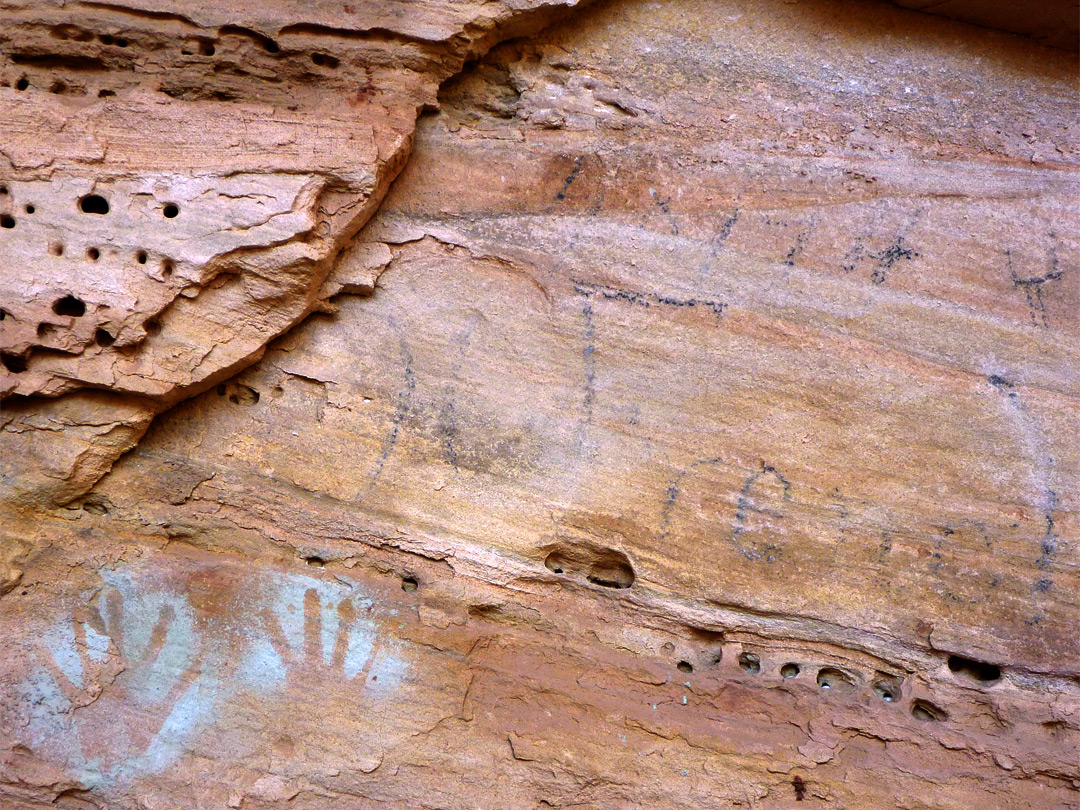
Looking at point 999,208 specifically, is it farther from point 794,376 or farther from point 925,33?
point 794,376

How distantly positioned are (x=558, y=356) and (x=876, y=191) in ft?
4.37

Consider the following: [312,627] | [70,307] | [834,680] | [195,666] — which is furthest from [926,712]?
[70,307]

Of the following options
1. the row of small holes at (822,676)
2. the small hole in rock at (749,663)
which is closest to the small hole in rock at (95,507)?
the row of small holes at (822,676)

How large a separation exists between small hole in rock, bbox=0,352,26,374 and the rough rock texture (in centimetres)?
5

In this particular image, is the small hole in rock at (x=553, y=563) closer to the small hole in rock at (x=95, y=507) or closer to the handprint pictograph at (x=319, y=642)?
the handprint pictograph at (x=319, y=642)

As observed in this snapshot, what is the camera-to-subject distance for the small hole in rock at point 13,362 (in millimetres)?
2562

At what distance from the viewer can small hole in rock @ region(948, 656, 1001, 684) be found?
2636 millimetres

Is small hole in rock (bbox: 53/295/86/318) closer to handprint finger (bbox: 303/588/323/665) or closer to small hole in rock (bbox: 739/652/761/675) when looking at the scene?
handprint finger (bbox: 303/588/323/665)

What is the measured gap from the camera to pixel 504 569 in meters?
2.70

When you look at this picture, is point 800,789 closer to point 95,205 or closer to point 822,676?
point 822,676

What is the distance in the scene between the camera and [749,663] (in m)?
2.69

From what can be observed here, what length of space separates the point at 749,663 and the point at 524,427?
1172 millimetres

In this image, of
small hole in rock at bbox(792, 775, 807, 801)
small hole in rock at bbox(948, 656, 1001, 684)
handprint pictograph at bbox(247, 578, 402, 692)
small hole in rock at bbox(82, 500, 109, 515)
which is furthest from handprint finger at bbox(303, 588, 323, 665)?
small hole in rock at bbox(948, 656, 1001, 684)

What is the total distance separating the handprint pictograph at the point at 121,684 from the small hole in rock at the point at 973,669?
2.62 m
